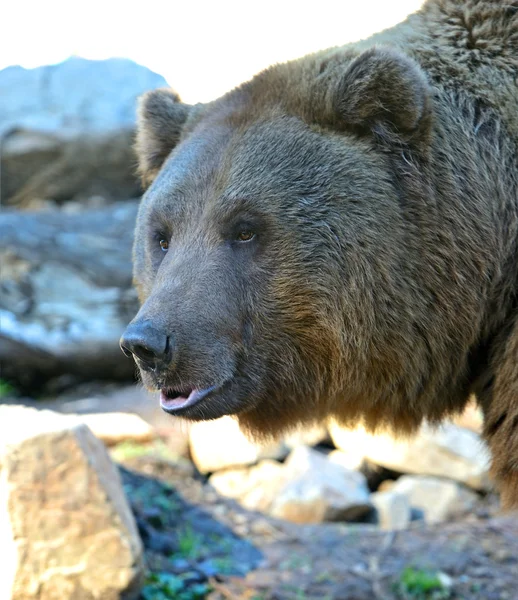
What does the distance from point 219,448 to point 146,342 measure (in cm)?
444

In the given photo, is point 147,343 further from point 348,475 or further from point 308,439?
point 308,439

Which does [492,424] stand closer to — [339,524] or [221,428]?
[339,524]

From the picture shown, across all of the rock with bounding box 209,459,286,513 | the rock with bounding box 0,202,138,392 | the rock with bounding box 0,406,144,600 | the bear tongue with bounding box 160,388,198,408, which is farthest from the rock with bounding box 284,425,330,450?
the bear tongue with bounding box 160,388,198,408

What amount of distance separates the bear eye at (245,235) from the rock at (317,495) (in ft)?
12.7

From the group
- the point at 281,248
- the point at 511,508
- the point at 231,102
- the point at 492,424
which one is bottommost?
the point at 511,508

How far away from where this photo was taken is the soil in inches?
204

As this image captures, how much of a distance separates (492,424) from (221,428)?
14.0 ft

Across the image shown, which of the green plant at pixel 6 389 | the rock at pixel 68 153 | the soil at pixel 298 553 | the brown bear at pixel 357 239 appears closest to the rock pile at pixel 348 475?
the soil at pixel 298 553

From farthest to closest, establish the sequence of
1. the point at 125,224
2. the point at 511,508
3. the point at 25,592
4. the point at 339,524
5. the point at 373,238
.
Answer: the point at 125,224, the point at 339,524, the point at 25,592, the point at 511,508, the point at 373,238

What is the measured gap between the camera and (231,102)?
3.65 metres

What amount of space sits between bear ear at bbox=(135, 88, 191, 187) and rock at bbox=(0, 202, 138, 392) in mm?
4729

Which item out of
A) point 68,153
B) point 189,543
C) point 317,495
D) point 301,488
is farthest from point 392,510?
point 68,153

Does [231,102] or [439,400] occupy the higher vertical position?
[231,102]

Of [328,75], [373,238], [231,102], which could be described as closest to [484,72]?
[328,75]
